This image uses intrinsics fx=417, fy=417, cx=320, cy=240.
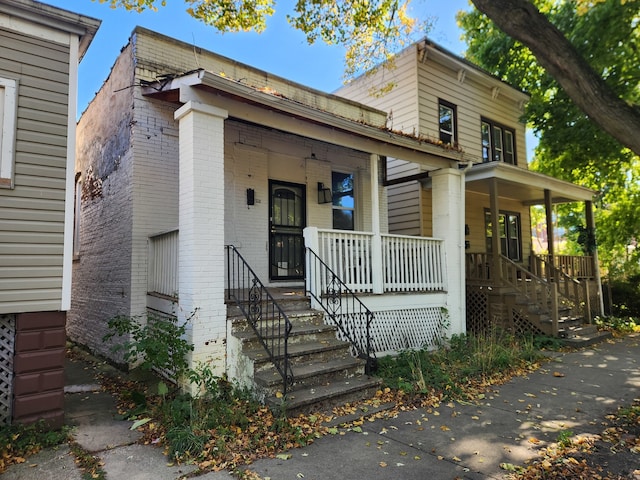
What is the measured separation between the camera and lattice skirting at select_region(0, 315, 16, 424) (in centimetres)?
430

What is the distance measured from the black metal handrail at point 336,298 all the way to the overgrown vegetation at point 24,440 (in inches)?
143

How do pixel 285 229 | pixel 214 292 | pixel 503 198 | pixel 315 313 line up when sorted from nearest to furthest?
pixel 214 292 < pixel 315 313 < pixel 285 229 < pixel 503 198

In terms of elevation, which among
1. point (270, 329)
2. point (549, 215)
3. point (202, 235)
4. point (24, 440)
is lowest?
point (24, 440)

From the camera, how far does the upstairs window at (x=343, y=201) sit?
31.7ft

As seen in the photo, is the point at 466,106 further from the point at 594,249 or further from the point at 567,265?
the point at 594,249

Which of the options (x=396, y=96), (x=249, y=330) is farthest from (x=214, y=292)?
(x=396, y=96)

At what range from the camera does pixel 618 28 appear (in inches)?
402

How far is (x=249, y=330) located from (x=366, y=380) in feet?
5.48

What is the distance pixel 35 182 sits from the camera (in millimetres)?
4555

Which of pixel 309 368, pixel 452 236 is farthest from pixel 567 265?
pixel 309 368

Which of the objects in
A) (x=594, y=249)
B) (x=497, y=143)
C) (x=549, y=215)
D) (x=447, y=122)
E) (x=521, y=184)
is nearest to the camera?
(x=521, y=184)

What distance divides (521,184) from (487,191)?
153 centimetres

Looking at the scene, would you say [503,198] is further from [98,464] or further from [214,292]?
[98,464]

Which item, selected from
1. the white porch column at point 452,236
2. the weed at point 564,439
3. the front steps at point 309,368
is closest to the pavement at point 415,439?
the weed at point 564,439
